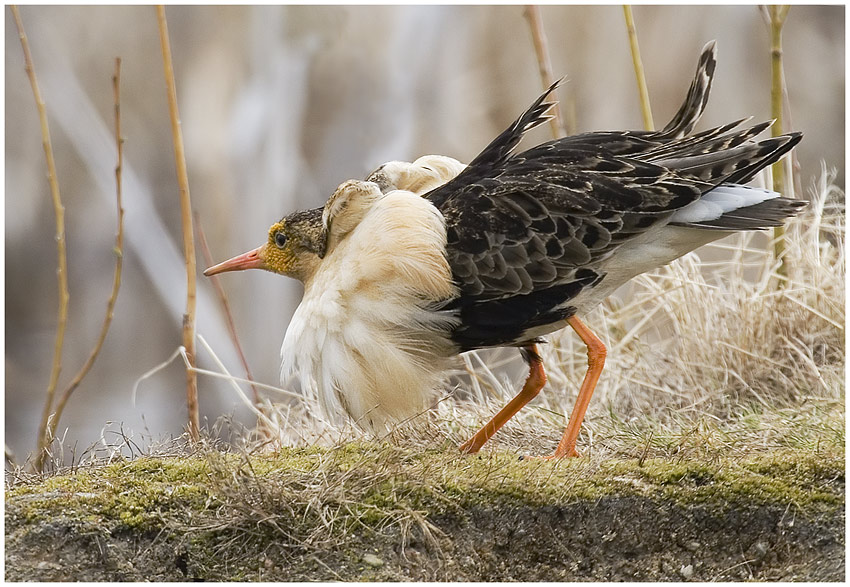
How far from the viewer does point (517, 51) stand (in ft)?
32.4

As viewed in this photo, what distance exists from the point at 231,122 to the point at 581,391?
21.5ft

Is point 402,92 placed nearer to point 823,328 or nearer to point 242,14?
point 242,14

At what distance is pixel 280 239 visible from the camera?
410cm

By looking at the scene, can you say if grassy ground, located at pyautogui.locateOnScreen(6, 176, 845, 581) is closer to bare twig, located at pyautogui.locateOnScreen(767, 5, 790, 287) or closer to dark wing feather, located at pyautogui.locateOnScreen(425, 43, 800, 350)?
dark wing feather, located at pyautogui.locateOnScreen(425, 43, 800, 350)

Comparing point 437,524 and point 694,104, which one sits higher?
point 694,104

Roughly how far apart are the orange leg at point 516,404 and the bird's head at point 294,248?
0.95 metres

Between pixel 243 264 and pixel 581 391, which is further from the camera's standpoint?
pixel 243 264

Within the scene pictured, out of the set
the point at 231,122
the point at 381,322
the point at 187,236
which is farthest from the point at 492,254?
the point at 231,122

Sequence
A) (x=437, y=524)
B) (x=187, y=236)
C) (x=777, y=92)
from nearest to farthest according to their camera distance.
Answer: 1. (x=437, y=524)
2. (x=187, y=236)
3. (x=777, y=92)

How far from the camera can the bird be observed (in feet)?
11.8

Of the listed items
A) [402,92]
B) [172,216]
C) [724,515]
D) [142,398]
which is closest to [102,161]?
[172,216]

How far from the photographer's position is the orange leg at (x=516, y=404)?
12.6 feet

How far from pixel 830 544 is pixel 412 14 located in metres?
7.90

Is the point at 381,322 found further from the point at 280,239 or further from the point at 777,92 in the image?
the point at 777,92
